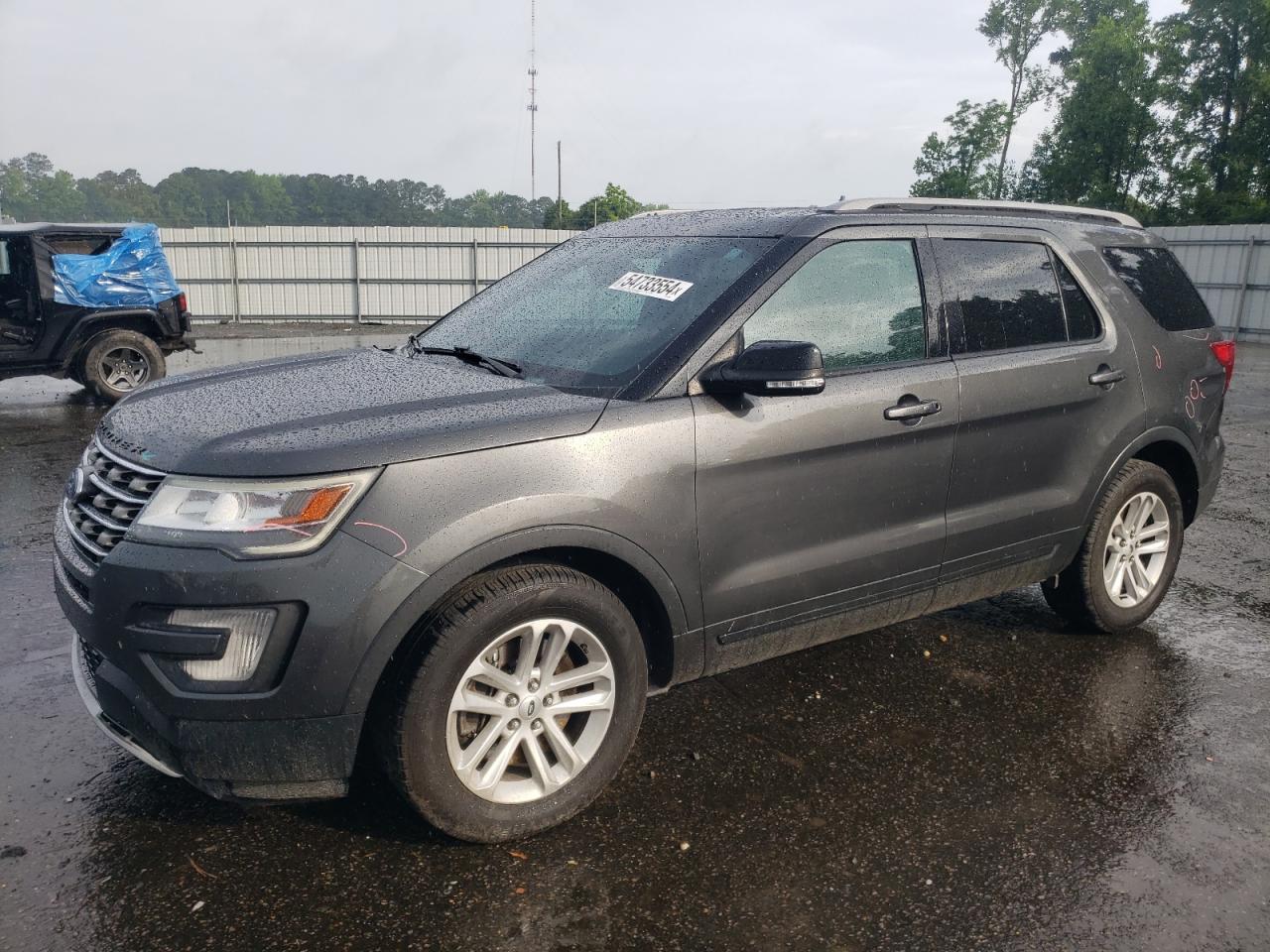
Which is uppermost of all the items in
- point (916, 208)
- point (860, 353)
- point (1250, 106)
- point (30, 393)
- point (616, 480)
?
point (1250, 106)

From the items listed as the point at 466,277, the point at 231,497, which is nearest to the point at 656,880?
the point at 231,497

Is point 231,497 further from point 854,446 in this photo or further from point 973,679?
point 973,679

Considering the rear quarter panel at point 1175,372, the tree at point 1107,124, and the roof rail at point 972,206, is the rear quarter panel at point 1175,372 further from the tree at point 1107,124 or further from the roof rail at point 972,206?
the tree at point 1107,124

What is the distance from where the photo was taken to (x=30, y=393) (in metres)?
12.6

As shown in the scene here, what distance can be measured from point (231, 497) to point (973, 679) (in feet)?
9.79

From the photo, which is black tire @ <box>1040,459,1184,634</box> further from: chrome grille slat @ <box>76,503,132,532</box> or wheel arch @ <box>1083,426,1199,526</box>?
chrome grille slat @ <box>76,503,132,532</box>

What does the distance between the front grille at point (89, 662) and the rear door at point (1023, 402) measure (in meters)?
2.81

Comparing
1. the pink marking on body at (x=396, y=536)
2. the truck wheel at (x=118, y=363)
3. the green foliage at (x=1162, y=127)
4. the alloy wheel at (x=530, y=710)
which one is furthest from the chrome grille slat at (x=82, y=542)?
the green foliage at (x=1162, y=127)

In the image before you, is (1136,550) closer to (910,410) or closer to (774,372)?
(910,410)

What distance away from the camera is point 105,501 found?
2.84 meters

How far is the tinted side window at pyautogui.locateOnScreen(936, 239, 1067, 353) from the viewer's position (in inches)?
153

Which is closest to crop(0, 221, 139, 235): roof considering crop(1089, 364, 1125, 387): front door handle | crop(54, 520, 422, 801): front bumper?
crop(54, 520, 422, 801): front bumper

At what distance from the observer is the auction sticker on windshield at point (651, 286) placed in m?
3.47

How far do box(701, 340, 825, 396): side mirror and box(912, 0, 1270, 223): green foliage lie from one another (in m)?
43.4
